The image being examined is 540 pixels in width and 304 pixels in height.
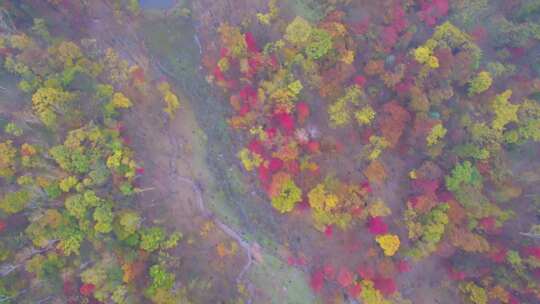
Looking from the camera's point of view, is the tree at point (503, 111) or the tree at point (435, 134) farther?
the tree at point (503, 111)

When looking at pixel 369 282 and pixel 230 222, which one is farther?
pixel 230 222

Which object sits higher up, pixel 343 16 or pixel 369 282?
pixel 343 16

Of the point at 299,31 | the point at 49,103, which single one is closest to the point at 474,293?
the point at 299,31

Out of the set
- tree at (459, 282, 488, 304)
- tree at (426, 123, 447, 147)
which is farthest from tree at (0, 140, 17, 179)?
tree at (459, 282, 488, 304)

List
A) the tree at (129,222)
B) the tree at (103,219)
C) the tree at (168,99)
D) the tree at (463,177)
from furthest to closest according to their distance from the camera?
the tree at (168,99) → the tree at (463,177) → the tree at (129,222) → the tree at (103,219)

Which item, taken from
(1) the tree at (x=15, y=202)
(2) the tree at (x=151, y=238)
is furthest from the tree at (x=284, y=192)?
(1) the tree at (x=15, y=202)

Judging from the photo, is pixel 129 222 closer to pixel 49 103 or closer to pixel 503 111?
pixel 49 103

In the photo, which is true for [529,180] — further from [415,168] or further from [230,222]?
[230,222]

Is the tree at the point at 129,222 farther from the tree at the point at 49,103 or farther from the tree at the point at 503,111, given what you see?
the tree at the point at 503,111

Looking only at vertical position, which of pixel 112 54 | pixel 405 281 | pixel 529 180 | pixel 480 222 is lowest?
pixel 405 281

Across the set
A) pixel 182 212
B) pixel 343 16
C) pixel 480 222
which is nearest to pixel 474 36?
pixel 343 16

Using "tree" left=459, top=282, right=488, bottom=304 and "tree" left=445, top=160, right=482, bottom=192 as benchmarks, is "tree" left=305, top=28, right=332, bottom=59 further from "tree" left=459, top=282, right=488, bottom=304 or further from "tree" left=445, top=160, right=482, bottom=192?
"tree" left=459, top=282, right=488, bottom=304
